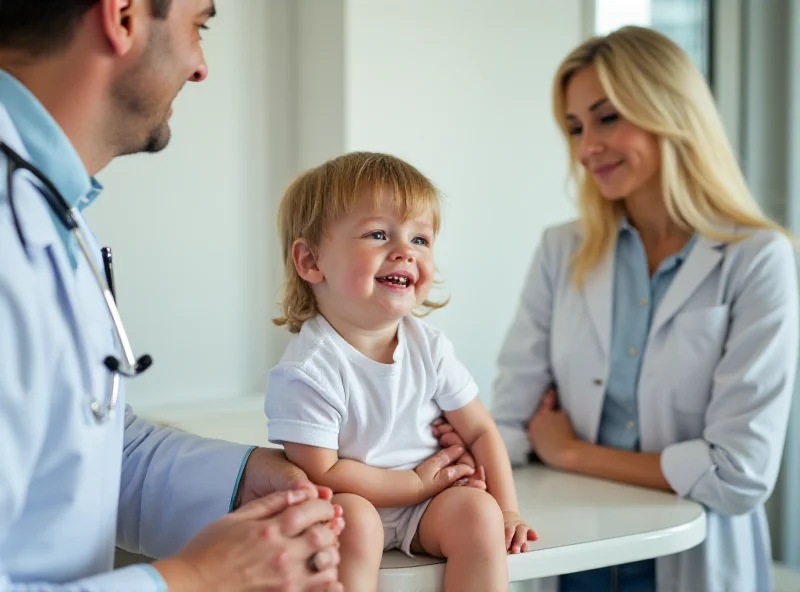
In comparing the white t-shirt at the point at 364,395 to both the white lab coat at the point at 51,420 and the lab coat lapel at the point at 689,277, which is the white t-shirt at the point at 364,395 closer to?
the white lab coat at the point at 51,420

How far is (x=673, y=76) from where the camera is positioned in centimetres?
206

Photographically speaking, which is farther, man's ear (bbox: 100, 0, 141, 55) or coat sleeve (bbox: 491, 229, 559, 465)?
coat sleeve (bbox: 491, 229, 559, 465)

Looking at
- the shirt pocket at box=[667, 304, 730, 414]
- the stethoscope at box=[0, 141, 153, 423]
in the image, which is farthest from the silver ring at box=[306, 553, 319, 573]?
the shirt pocket at box=[667, 304, 730, 414]

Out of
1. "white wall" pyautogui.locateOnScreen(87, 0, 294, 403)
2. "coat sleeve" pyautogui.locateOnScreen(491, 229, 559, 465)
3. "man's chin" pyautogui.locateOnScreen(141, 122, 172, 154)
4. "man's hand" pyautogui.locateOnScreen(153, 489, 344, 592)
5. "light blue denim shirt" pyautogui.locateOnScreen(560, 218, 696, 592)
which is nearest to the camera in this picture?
"man's hand" pyautogui.locateOnScreen(153, 489, 344, 592)

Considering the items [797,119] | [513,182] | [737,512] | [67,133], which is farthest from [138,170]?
[797,119]

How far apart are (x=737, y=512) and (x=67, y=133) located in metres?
1.50

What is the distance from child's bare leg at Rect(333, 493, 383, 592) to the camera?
121cm

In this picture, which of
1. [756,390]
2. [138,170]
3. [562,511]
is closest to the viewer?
[562,511]

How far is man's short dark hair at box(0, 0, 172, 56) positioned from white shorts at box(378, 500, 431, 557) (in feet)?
2.60

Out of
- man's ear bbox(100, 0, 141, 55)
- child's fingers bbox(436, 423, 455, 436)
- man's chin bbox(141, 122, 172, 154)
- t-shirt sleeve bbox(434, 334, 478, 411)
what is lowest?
child's fingers bbox(436, 423, 455, 436)

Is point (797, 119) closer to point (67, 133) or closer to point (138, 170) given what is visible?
point (138, 170)

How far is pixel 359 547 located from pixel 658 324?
1030mm

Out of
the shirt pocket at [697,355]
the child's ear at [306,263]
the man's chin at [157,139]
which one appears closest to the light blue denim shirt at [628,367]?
the shirt pocket at [697,355]

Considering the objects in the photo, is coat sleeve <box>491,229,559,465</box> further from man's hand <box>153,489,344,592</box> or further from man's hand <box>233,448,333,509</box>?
man's hand <box>153,489,344,592</box>
